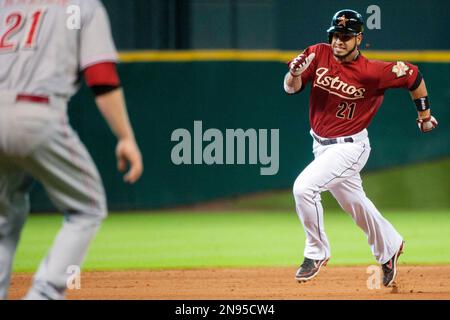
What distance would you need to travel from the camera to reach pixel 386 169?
1108cm

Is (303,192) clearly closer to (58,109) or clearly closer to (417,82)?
(417,82)

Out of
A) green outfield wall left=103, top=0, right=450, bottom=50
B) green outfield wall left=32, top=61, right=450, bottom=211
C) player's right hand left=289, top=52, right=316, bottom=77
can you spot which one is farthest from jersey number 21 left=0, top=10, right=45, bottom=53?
green outfield wall left=103, top=0, right=450, bottom=50

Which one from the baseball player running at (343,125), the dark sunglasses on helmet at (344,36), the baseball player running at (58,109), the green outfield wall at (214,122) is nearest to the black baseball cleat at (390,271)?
the baseball player running at (343,125)

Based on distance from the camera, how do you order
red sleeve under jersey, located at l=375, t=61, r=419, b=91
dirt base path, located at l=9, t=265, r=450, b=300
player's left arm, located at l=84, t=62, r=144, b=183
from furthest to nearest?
red sleeve under jersey, located at l=375, t=61, r=419, b=91 → dirt base path, located at l=9, t=265, r=450, b=300 → player's left arm, located at l=84, t=62, r=144, b=183

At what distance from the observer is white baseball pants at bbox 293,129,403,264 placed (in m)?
5.61

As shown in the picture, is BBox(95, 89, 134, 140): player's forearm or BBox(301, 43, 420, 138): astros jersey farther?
BBox(301, 43, 420, 138): astros jersey

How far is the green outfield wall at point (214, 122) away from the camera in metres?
10.5

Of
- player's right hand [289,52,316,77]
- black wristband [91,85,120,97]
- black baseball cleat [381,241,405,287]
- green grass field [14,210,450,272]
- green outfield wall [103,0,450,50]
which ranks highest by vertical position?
black wristband [91,85,120,97]

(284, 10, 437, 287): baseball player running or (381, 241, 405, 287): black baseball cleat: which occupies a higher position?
(284, 10, 437, 287): baseball player running

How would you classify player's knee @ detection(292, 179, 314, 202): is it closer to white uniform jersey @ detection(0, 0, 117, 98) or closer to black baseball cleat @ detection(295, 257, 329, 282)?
black baseball cleat @ detection(295, 257, 329, 282)

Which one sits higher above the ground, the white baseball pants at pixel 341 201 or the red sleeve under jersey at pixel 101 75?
the red sleeve under jersey at pixel 101 75

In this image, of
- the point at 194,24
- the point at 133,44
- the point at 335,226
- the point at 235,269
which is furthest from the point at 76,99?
the point at 235,269

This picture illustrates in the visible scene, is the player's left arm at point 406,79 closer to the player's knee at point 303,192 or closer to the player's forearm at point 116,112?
the player's knee at point 303,192

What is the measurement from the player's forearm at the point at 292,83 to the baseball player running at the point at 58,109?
2358 millimetres
